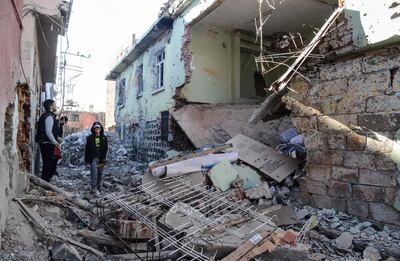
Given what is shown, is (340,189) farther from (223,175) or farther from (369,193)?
(223,175)

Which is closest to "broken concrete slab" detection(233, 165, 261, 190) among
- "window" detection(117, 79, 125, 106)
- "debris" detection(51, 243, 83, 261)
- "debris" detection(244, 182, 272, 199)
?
"debris" detection(244, 182, 272, 199)

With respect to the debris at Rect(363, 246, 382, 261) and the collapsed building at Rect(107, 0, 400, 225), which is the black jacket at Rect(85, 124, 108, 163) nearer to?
the collapsed building at Rect(107, 0, 400, 225)

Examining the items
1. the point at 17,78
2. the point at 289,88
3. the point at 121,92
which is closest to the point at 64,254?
the point at 17,78

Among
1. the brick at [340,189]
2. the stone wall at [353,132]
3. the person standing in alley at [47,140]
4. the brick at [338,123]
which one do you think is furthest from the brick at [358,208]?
the person standing in alley at [47,140]

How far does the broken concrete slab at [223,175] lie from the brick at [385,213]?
194 centimetres

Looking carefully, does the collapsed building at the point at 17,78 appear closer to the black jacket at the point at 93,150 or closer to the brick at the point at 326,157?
the black jacket at the point at 93,150

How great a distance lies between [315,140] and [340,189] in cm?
77

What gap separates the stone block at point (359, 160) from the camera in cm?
416

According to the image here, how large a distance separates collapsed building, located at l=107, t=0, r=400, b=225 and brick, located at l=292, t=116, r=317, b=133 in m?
0.02

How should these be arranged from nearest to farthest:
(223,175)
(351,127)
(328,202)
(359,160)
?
1. (359,160)
2. (351,127)
3. (328,202)
4. (223,175)

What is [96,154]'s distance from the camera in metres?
6.34

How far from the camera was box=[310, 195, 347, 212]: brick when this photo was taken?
4453mm

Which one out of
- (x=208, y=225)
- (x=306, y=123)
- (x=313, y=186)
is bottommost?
(x=208, y=225)

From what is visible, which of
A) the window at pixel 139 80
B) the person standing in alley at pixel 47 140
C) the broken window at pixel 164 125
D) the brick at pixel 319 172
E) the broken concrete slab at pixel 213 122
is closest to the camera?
the brick at pixel 319 172
